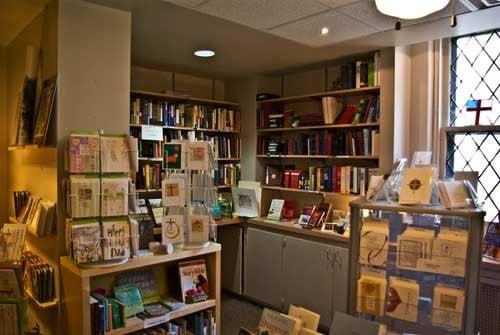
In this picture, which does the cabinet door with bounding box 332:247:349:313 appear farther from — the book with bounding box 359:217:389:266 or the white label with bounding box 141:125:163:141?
the white label with bounding box 141:125:163:141

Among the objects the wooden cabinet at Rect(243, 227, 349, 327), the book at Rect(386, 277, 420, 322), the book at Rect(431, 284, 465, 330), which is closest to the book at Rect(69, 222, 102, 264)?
the book at Rect(386, 277, 420, 322)

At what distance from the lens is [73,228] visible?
2.04 m

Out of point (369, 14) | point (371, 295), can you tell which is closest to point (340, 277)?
point (371, 295)

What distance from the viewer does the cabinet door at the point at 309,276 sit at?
11.0 feet

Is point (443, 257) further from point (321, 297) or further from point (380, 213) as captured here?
point (321, 297)

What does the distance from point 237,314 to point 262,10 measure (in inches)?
112

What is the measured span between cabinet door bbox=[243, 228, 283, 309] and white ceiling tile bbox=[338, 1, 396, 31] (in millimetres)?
2116

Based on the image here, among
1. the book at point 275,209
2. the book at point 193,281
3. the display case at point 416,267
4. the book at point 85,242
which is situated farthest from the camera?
the book at point 275,209

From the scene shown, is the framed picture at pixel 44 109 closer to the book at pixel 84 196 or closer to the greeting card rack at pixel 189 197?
the book at pixel 84 196

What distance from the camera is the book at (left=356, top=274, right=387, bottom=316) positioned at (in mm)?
1786

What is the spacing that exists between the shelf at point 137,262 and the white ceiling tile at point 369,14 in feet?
5.61

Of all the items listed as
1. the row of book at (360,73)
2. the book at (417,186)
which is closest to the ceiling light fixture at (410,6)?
the book at (417,186)

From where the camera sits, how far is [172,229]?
2436 millimetres

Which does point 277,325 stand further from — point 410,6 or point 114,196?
point 410,6
